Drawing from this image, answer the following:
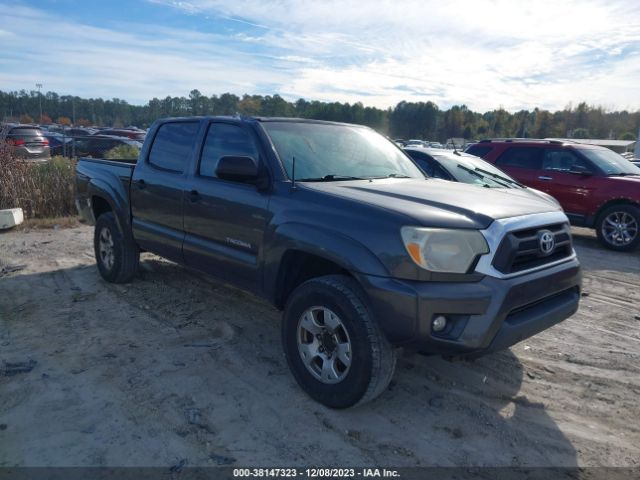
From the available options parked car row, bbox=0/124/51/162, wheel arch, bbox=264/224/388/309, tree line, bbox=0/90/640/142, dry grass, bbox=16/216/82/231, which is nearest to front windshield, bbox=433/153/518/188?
wheel arch, bbox=264/224/388/309

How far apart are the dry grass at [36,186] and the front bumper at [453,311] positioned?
28.2ft

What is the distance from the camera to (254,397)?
332cm

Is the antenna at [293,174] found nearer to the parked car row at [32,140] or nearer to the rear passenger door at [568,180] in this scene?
the rear passenger door at [568,180]

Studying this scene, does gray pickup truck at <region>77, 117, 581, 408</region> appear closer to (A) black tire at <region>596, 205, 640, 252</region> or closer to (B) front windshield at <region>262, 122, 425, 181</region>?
(B) front windshield at <region>262, 122, 425, 181</region>

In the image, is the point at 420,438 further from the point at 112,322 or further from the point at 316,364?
the point at 112,322

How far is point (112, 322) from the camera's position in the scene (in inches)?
179

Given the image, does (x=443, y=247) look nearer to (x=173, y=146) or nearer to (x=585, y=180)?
(x=173, y=146)

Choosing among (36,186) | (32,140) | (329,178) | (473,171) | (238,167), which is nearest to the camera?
(238,167)

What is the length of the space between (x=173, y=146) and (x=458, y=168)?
435cm

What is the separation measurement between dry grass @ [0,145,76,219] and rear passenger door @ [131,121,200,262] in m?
5.39

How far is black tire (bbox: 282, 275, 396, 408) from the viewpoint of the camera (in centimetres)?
289

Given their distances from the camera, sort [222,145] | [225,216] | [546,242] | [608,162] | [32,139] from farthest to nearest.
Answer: [32,139], [608,162], [222,145], [225,216], [546,242]

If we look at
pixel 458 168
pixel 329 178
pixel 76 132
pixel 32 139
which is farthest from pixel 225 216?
pixel 76 132

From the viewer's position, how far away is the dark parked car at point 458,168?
23.1 ft
